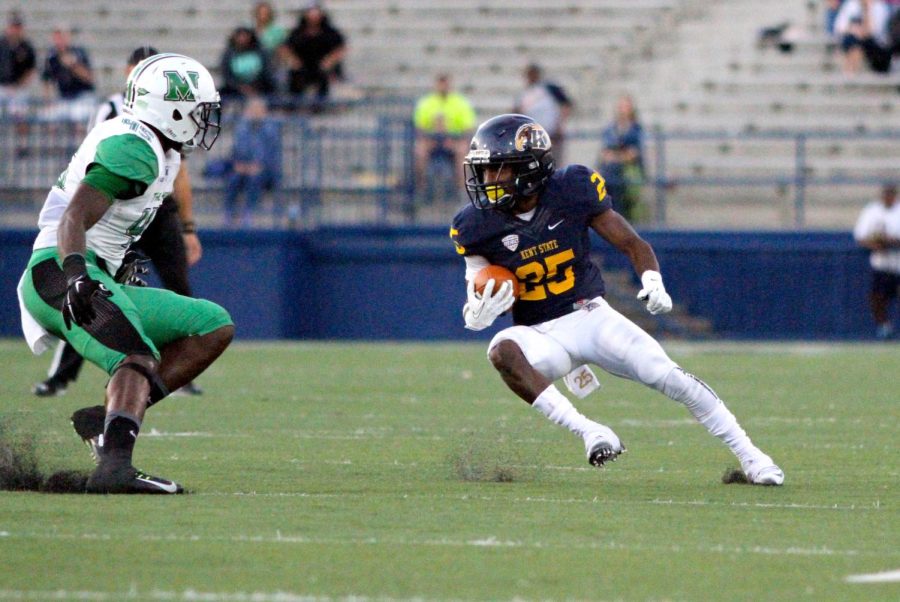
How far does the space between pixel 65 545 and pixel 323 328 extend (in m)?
11.9

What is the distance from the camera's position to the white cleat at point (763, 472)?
617 centimetres

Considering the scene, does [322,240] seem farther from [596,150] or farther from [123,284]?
[123,284]

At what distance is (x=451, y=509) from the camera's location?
5.52m

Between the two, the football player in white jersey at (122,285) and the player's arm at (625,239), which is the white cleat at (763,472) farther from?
the football player in white jersey at (122,285)

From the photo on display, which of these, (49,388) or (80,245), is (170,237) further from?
(80,245)

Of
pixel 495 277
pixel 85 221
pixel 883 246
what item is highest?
pixel 85 221

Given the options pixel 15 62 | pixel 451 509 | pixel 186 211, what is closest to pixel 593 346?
pixel 451 509

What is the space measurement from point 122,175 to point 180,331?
64cm

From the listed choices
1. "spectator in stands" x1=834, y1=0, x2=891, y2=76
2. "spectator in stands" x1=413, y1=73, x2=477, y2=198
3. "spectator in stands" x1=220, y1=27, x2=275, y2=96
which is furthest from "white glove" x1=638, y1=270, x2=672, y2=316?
"spectator in stands" x1=834, y1=0, x2=891, y2=76

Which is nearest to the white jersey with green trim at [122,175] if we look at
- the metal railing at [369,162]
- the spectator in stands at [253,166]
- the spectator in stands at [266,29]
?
the metal railing at [369,162]

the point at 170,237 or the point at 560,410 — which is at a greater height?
the point at 170,237

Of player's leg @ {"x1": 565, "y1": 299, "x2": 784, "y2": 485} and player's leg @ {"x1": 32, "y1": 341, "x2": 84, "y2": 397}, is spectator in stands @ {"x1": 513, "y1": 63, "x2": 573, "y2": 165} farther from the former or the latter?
player's leg @ {"x1": 565, "y1": 299, "x2": 784, "y2": 485}

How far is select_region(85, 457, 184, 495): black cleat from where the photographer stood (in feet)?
18.6

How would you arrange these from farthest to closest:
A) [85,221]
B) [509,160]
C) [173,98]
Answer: [509,160], [173,98], [85,221]
